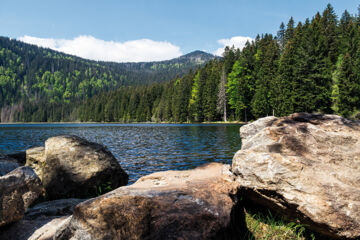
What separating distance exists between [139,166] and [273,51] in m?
56.9

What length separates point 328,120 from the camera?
494cm

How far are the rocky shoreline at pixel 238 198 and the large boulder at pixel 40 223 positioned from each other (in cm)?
2

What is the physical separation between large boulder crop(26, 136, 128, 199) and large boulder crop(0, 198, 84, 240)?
118cm

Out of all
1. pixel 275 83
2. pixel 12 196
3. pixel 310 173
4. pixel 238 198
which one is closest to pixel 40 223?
pixel 12 196

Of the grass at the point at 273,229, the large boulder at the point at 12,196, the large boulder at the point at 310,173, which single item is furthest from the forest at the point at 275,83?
the large boulder at the point at 12,196

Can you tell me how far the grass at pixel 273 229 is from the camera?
3607 mm

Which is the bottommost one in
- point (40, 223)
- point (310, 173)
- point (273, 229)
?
point (40, 223)

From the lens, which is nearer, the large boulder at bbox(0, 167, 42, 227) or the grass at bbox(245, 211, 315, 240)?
the grass at bbox(245, 211, 315, 240)

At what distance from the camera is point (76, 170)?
715 centimetres

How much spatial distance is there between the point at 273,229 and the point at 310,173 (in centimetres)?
125

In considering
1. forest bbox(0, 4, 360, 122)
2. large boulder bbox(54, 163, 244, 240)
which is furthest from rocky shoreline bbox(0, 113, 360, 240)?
forest bbox(0, 4, 360, 122)

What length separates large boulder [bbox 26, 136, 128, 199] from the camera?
7.10 metres

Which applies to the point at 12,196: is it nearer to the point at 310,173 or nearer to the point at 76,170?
the point at 76,170

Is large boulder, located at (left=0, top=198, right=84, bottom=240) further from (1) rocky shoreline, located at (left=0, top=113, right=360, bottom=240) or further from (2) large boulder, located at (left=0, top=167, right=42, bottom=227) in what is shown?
(2) large boulder, located at (left=0, top=167, right=42, bottom=227)
